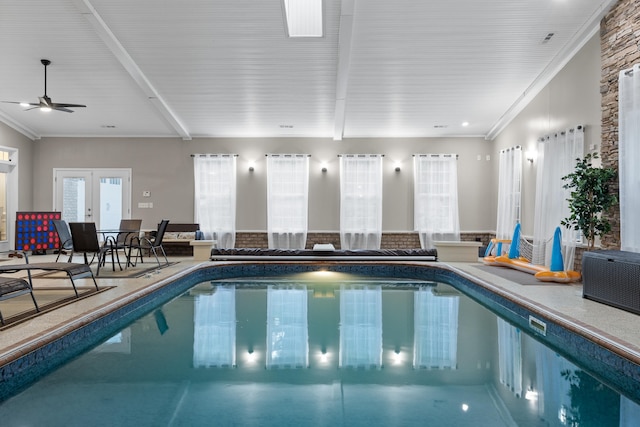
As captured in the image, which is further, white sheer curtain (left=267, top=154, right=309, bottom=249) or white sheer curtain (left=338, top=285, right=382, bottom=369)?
white sheer curtain (left=267, top=154, right=309, bottom=249)

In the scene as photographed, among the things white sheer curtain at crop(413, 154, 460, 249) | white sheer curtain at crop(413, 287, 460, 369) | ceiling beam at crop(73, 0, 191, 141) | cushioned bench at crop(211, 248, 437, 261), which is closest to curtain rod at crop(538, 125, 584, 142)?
white sheer curtain at crop(413, 154, 460, 249)

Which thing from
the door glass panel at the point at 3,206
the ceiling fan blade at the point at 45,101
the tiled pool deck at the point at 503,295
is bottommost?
the tiled pool deck at the point at 503,295

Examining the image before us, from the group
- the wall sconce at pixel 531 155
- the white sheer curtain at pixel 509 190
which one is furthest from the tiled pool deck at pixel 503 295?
the wall sconce at pixel 531 155

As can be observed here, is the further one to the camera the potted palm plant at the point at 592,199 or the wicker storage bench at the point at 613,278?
the potted palm plant at the point at 592,199

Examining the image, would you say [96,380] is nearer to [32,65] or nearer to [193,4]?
[193,4]

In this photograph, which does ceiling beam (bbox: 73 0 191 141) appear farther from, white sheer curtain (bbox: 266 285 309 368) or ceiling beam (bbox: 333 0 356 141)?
white sheer curtain (bbox: 266 285 309 368)

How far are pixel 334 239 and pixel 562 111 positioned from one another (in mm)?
5700

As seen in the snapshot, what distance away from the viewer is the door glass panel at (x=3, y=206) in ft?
32.5

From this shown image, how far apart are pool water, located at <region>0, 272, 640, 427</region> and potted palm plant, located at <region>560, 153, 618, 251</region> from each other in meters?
2.12

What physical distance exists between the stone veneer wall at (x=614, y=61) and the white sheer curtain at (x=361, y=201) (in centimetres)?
529

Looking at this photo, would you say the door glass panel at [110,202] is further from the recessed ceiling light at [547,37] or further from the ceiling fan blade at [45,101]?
the recessed ceiling light at [547,37]

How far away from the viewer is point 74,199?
35.5 feet

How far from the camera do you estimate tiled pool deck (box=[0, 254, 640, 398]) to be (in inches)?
124

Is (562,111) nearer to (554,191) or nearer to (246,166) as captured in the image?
(554,191)
